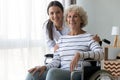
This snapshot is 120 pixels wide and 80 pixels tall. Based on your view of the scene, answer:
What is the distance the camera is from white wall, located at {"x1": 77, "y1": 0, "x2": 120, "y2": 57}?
3.85m

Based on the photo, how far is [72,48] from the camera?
2.09 metres

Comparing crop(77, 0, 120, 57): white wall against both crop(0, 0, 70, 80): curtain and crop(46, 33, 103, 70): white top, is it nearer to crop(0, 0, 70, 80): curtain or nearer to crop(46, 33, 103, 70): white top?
crop(0, 0, 70, 80): curtain

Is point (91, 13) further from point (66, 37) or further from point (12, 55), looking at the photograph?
point (66, 37)

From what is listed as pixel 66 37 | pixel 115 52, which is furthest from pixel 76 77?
pixel 115 52

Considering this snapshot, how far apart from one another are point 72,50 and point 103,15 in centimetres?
195

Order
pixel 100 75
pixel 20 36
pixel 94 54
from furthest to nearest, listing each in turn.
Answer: pixel 20 36, pixel 94 54, pixel 100 75

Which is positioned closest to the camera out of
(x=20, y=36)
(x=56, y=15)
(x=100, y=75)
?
(x=100, y=75)

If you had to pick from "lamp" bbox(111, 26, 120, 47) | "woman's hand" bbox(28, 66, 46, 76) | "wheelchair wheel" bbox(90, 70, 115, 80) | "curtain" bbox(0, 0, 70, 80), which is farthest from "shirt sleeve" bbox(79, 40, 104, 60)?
"lamp" bbox(111, 26, 120, 47)

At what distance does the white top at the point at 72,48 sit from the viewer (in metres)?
2.02

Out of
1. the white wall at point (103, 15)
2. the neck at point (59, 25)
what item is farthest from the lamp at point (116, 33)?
the neck at point (59, 25)

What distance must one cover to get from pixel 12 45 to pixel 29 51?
0.87ft

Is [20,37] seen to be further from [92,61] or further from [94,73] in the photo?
[94,73]

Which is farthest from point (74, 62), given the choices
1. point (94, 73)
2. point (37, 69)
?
point (37, 69)

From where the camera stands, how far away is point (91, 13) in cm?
393
